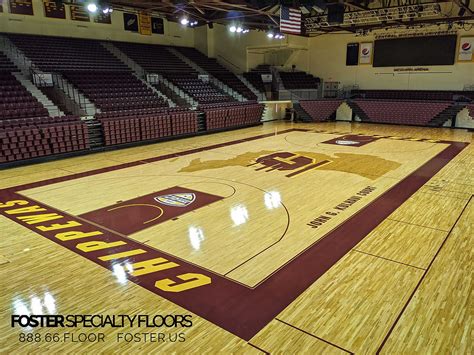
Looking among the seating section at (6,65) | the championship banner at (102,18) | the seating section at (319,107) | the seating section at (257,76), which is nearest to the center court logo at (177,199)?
the seating section at (6,65)

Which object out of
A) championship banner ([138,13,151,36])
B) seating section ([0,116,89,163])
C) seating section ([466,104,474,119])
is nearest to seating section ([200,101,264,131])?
seating section ([0,116,89,163])

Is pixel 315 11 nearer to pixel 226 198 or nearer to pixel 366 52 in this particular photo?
pixel 366 52

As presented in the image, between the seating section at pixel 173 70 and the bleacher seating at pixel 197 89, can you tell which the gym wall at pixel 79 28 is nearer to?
the seating section at pixel 173 70

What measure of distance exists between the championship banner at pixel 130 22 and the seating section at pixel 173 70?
911 millimetres

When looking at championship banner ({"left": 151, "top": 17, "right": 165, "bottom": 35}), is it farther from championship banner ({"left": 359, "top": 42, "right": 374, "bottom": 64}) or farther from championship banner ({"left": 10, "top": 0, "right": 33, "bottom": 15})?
championship banner ({"left": 359, "top": 42, "right": 374, "bottom": 64})

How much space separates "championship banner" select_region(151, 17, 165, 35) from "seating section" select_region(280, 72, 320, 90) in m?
7.98

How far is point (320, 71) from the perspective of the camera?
23.8m

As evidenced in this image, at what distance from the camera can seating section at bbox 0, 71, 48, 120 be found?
11.1 m

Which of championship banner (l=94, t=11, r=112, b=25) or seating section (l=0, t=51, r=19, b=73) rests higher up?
championship banner (l=94, t=11, r=112, b=25)

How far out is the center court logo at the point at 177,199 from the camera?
6672 millimetres

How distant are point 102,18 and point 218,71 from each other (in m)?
7.13

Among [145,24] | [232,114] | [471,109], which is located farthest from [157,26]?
[471,109]

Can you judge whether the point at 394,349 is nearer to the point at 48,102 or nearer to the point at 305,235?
the point at 305,235

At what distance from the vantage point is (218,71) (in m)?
22.9
